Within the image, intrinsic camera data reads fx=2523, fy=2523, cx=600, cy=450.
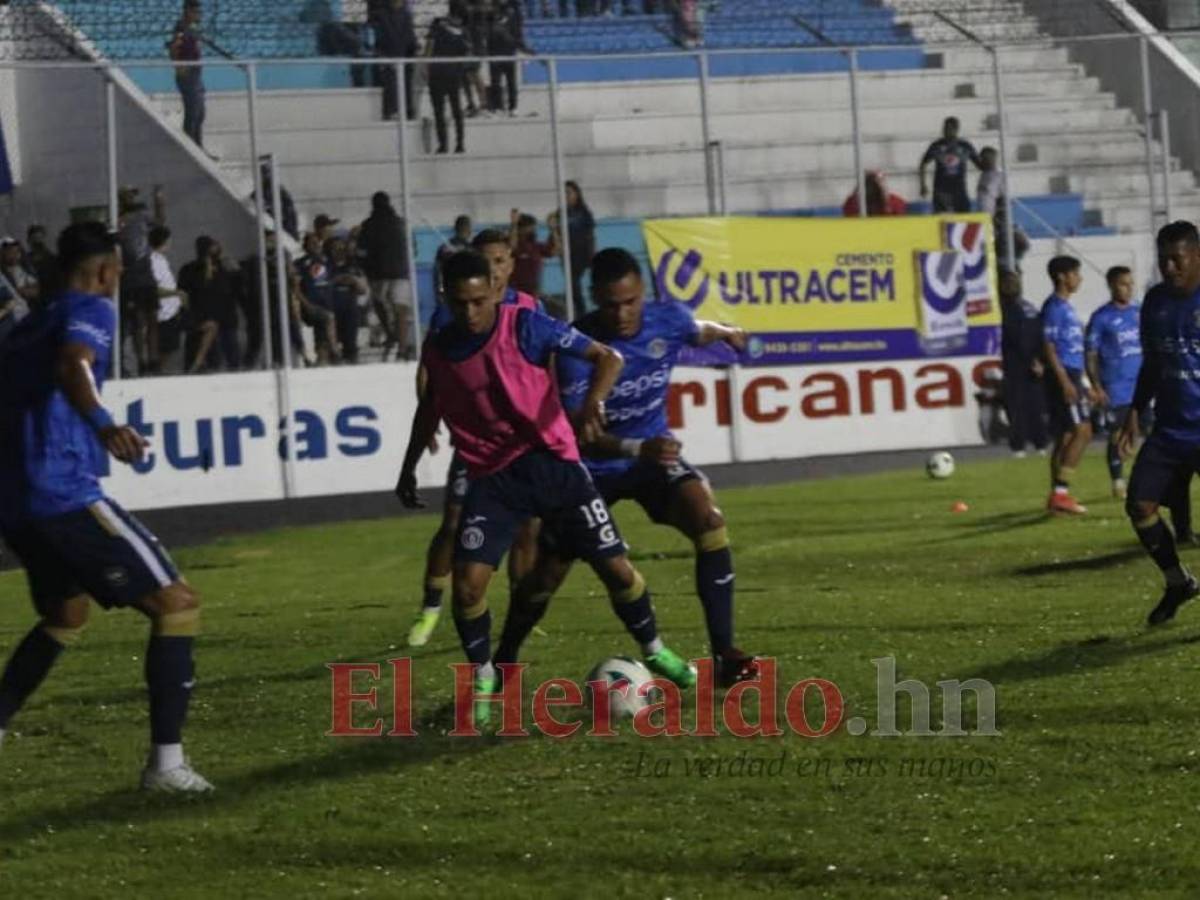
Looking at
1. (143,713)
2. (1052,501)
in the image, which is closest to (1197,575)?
(1052,501)

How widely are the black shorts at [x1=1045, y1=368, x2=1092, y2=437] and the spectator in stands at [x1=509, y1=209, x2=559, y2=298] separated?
607 cm

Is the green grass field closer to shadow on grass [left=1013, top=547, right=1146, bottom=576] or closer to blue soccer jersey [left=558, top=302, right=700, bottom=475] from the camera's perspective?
shadow on grass [left=1013, top=547, right=1146, bottom=576]

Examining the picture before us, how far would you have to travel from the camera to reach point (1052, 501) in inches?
796

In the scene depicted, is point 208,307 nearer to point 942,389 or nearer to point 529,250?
point 529,250

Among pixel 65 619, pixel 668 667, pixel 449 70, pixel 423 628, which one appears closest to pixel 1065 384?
pixel 449 70

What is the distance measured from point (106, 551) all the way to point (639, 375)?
326 cm

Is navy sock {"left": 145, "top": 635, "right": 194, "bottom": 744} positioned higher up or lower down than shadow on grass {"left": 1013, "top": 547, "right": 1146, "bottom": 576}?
higher up

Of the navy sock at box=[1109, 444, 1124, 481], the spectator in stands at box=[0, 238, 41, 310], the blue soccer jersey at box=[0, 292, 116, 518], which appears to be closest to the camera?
the blue soccer jersey at box=[0, 292, 116, 518]

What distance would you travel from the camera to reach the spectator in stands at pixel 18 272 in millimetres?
22453

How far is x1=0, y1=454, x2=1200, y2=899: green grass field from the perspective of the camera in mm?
7449

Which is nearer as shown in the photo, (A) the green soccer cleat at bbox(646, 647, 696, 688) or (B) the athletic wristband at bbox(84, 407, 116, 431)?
(B) the athletic wristband at bbox(84, 407, 116, 431)

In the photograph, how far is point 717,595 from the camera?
11078 mm

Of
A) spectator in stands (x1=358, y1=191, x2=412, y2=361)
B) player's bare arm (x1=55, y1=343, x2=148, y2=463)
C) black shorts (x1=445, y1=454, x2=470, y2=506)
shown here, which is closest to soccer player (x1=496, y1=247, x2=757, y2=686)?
black shorts (x1=445, y1=454, x2=470, y2=506)

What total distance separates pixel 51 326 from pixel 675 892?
10.1 ft
